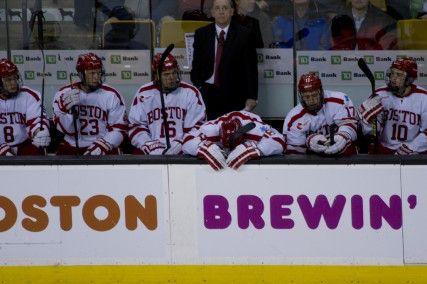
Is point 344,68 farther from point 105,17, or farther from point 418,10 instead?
point 105,17

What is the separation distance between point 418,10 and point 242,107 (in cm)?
148

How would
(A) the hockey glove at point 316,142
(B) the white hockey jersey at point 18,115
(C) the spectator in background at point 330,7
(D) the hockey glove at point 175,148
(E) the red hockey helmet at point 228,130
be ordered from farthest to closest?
(C) the spectator in background at point 330,7 < (B) the white hockey jersey at point 18,115 < (D) the hockey glove at point 175,148 < (A) the hockey glove at point 316,142 < (E) the red hockey helmet at point 228,130

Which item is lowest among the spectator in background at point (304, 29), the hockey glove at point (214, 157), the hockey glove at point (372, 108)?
the hockey glove at point (214, 157)

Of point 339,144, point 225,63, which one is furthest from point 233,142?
point 225,63

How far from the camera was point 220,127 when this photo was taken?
5.85 metres

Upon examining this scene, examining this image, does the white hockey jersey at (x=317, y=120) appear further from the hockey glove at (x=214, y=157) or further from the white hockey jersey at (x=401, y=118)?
the hockey glove at (x=214, y=157)

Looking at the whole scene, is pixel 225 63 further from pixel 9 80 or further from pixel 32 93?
pixel 9 80

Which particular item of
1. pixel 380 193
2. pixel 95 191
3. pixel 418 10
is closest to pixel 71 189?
pixel 95 191

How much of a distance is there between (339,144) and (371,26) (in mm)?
2429

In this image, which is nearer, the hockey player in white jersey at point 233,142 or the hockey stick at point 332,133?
the hockey player in white jersey at point 233,142

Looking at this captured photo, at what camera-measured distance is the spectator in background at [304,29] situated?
26.2 feet

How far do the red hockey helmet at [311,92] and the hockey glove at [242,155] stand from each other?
3.23ft

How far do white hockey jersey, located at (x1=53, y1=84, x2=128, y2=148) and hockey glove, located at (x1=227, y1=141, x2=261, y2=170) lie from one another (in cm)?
160

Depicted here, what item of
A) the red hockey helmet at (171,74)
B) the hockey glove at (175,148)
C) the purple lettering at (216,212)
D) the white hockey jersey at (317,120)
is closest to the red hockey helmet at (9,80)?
the red hockey helmet at (171,74)
